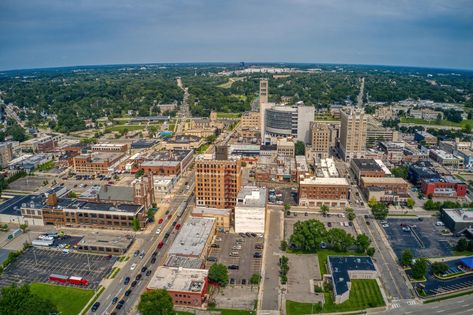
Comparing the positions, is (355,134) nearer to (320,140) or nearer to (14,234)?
(320,140)

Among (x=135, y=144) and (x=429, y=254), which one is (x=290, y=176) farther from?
(x=135, y=144)

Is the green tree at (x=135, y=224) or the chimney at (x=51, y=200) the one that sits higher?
the chimney at (x=51, y=200)

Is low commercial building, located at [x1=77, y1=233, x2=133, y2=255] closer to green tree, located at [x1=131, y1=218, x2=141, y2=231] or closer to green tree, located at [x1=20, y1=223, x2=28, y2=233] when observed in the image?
green tree, located at [x1=131, y1=218, x2=141, y2=231]

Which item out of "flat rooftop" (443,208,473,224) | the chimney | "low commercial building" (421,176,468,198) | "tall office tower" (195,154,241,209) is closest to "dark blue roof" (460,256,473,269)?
"flat rooftop" (443,208,473,224)

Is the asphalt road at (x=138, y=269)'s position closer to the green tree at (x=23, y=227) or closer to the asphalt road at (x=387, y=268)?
the green tree at (x=23, y=227)

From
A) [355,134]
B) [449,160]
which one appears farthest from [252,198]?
[449,160]

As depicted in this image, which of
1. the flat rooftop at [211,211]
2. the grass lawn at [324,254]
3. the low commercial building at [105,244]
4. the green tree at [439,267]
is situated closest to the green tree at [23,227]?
the low commercial building at [105,244]

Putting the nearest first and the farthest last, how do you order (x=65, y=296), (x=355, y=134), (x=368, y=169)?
(x=65, y=296) < (x=368, y=169) < (x=355, y=134)
